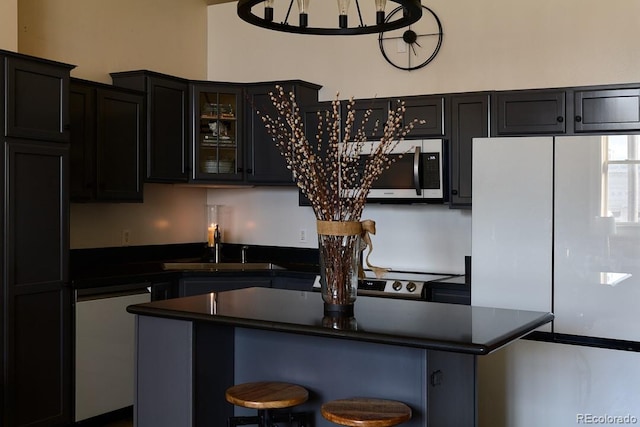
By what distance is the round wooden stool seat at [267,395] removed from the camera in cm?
260

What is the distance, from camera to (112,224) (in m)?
5.04

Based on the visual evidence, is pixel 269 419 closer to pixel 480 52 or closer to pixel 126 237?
pixel 126 237

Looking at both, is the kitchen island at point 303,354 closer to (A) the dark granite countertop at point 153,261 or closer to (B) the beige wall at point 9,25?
(A) the dark granite countertop at point 153,261

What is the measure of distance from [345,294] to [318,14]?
323 centimetres

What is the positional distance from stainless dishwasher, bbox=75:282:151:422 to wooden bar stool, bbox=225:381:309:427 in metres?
1.68

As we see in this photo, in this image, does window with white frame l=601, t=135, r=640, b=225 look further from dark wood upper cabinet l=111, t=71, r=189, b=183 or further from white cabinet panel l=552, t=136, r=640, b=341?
dark wood upper cabinet l=111, t=71, r=189, b=183

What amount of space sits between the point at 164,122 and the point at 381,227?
1699 millimetres

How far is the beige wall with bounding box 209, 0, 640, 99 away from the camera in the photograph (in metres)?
4.38

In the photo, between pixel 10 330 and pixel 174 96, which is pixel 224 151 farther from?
pixel 10 330

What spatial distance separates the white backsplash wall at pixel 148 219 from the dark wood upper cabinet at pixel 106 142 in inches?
13.1

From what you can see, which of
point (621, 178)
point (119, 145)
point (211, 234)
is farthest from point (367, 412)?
point (211, 234)

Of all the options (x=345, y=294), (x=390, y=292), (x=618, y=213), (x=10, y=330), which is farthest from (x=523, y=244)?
(x=10, y=330)

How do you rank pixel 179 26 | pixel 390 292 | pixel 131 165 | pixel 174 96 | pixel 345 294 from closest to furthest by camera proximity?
1. pixel 345 294
2. pixel 390 292
3. pixel 131 165
4. pixel 174 96
5. pixel 179 26

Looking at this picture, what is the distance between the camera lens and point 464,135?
446 centimetres
